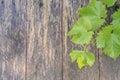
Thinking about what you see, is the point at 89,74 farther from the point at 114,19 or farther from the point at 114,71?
the point at 114,19

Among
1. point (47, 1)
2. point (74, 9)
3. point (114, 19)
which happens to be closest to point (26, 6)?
point (47, 1)

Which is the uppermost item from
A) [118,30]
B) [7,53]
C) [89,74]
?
[118,30]

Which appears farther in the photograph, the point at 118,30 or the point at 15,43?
the point at 15,43

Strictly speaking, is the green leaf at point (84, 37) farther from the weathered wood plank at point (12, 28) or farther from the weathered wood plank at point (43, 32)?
the weathered wood plank at point (12, 28)

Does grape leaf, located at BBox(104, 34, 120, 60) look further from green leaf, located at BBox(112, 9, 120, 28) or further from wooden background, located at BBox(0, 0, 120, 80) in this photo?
wooden background, located at BBox(0, 0, 120, 80)

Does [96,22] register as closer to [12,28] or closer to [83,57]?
[83,57]

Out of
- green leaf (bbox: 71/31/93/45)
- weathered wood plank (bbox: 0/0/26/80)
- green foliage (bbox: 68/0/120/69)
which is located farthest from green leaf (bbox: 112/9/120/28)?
weathered wood plank (bbox: 0/0/26/80)

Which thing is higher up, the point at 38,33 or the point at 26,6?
the point at 26,6
